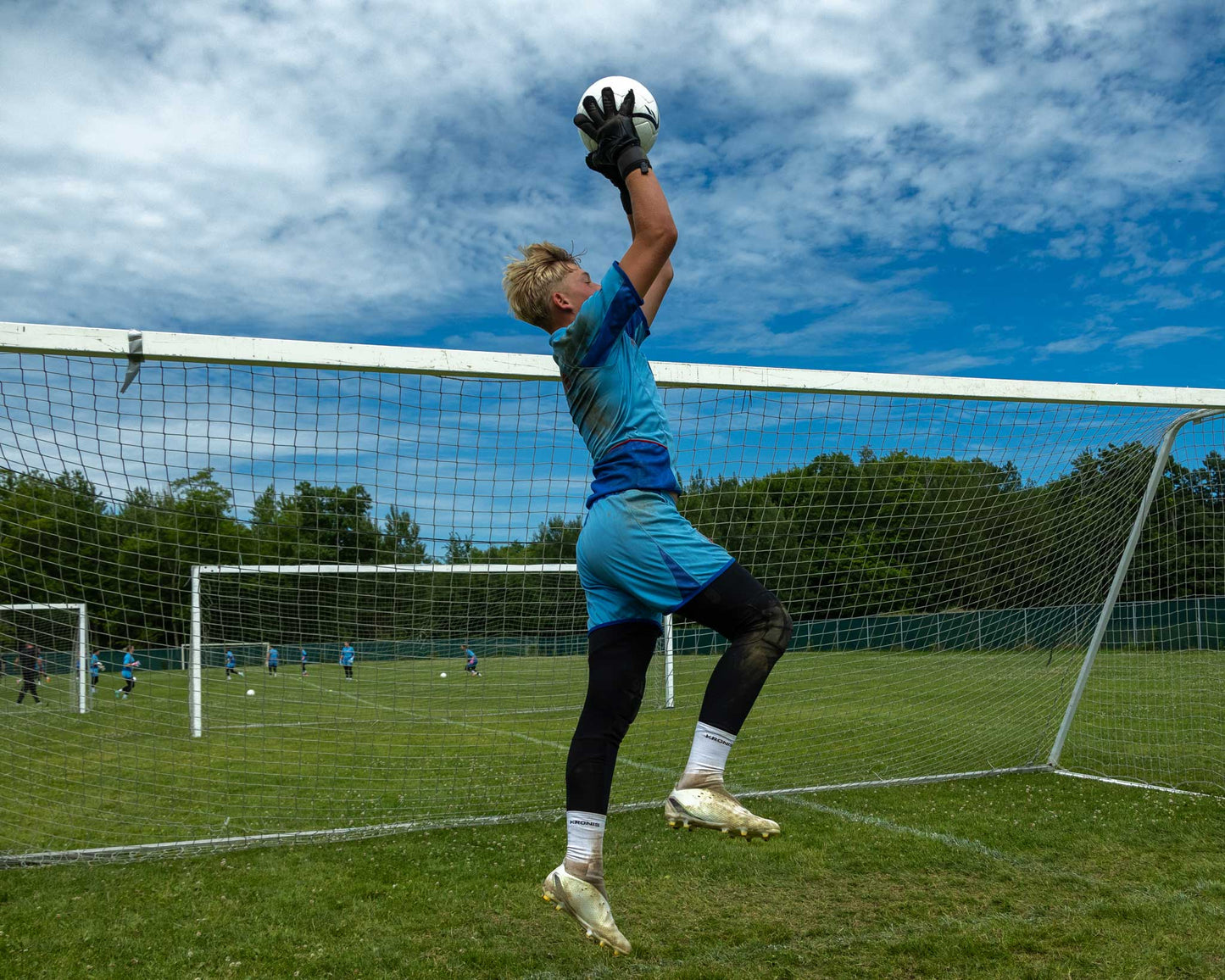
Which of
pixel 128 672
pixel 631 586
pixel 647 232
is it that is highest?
pixel 647 232

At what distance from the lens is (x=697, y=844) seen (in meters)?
6.53

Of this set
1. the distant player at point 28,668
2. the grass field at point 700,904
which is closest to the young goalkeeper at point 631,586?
the grass field at point 700,904

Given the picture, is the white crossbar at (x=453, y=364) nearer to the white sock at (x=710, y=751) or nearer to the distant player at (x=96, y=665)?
the distant player at (x=96, y=665)

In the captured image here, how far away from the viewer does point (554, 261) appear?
319cm

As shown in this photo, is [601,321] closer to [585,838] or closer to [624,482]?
[624,482]

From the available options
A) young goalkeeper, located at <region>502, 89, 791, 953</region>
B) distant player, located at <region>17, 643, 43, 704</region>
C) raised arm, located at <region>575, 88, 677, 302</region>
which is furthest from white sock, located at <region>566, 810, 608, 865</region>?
distant player, located at <region>17, 643, 43, 704</region>

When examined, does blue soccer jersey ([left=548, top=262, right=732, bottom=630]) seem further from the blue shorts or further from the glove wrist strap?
the glove wrist strap

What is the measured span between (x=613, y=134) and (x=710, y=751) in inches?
76.1

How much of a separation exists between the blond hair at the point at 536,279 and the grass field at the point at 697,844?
3000 mm

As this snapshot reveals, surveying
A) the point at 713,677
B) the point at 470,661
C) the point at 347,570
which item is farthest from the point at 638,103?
the point at 470,661

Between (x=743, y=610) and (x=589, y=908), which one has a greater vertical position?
(x=743, y=610)

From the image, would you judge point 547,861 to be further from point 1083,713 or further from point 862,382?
point 1083,713

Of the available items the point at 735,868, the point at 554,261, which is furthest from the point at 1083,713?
the point at 554,261

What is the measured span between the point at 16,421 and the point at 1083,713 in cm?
1036
